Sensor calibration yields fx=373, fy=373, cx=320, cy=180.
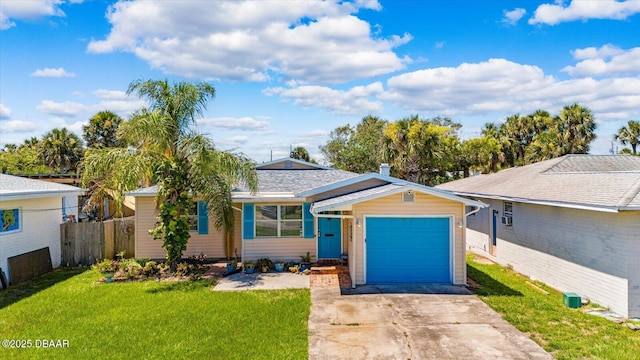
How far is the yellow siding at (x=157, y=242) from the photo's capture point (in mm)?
14266

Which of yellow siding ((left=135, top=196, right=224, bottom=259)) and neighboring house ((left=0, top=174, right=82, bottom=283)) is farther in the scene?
yellow siding ((left=135, top=196, right=224, bottom=259))

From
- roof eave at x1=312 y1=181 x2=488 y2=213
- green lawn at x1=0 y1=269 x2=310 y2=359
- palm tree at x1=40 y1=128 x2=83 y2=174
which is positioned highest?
palm tree at x1=40 y1=128 x2=83 y2=174

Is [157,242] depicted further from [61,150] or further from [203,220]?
[61,150]

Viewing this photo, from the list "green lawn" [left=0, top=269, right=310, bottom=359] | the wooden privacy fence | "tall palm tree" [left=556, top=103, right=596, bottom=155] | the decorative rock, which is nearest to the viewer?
"green lawn" [left=0, top=269, right=310, bottom=359]

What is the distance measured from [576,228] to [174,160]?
11827mm

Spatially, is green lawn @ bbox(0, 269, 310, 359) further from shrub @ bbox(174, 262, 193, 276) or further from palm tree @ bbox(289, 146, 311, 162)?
palm tree @ bbox(289, 146, 311, 162)

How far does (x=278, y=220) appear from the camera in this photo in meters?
13.7

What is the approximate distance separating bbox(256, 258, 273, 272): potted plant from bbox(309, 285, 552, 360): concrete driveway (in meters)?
3.10

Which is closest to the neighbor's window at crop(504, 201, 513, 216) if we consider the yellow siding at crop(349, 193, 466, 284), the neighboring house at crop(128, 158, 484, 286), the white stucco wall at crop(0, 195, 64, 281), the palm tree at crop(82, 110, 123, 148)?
the neighboring house at crop(128, 158, 484, 286)

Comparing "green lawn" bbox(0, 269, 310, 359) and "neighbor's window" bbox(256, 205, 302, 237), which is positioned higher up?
"neighbor's window" bbox(256, 205, 302, 237)

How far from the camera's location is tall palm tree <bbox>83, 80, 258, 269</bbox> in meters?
11.4

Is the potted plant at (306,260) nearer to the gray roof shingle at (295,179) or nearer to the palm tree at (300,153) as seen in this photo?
the gray roof shingle at (295,179)

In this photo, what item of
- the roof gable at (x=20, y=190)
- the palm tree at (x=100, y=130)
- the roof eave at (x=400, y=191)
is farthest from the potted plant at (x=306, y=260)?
the palm tree at (x=100, y=130)

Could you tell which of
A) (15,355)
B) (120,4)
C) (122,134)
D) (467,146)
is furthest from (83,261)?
(467,146)
